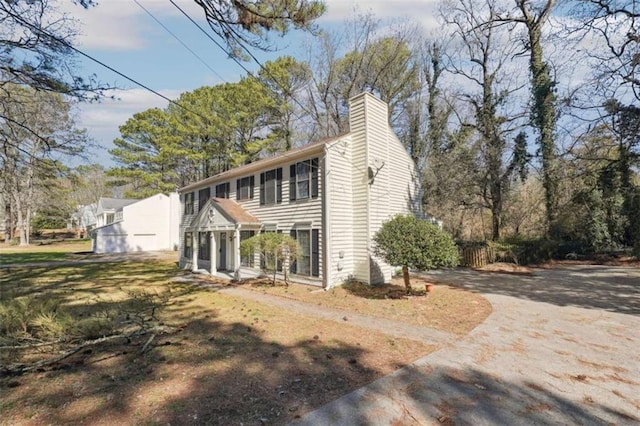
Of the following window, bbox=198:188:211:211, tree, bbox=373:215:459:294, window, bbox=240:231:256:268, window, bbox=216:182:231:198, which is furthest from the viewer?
window, bbox=198:188:211:211

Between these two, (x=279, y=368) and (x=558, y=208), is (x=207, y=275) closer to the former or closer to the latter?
(x=279, y=368)

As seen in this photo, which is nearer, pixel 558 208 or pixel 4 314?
pixel 4 314

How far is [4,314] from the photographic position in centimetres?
402

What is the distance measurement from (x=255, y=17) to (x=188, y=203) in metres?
15.2

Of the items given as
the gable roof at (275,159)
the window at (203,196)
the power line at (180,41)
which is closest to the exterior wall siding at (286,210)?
the gable roof at (275,159)

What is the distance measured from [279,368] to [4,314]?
3692mm

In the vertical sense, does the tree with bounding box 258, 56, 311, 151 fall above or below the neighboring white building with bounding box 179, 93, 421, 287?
above

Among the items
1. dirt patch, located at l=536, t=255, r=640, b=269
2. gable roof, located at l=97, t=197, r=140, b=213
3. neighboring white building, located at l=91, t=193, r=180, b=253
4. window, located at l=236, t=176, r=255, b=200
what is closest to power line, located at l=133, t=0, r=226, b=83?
window, located at l=236, t=176, r=255, b=200

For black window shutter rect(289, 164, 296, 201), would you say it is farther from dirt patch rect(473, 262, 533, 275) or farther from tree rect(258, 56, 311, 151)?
tree rect(258, 56, 311, 151)

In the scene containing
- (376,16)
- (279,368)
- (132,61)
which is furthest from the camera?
(376,16)

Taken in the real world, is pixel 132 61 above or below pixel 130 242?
above

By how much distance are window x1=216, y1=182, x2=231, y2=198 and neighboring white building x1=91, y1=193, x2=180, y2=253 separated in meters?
13.0

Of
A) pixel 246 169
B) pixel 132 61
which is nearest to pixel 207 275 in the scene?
pixel 246 169

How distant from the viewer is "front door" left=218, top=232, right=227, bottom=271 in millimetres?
16281
